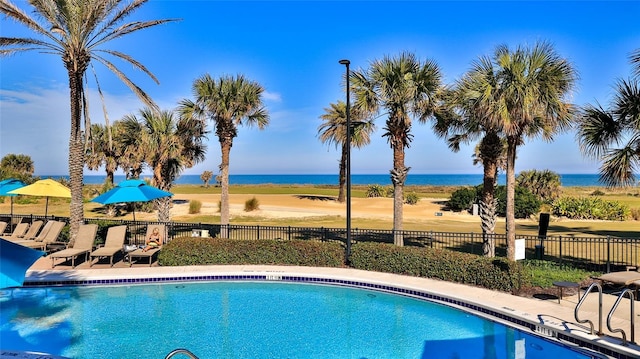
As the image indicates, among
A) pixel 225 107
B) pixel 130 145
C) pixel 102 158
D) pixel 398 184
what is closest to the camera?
pixel 398 184

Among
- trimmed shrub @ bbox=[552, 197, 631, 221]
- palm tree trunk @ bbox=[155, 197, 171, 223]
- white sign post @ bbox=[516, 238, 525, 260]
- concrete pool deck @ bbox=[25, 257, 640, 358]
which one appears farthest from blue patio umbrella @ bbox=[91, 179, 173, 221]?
trimmed shrub @ bbox=[552, 197, 631, 221]

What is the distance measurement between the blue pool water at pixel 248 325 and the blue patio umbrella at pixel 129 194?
11.4 ft

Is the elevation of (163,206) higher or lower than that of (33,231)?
higher

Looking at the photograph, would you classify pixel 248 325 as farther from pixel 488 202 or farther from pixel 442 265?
pixel 488 202

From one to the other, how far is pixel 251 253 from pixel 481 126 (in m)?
8.69

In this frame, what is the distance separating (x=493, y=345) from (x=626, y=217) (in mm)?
26443

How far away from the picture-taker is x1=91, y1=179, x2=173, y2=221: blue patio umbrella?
14.2 meters

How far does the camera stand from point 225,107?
675 inches

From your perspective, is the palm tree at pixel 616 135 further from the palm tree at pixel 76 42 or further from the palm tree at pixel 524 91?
the palm tree at pixel 76 42

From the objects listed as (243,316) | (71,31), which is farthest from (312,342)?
(71,31)

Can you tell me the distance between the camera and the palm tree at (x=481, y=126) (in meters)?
12.1

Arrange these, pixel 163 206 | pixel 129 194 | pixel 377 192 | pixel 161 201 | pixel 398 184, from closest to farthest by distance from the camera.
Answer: pixel 129 194 < pixel 398 184 < pixel 161 201 < pixel 163 206 < pixel 377 192

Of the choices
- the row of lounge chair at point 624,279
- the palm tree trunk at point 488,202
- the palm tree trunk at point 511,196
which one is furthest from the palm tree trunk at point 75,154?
the row of lounge chair at point 624,279

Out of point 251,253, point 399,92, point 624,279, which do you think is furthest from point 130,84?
point 624,279
